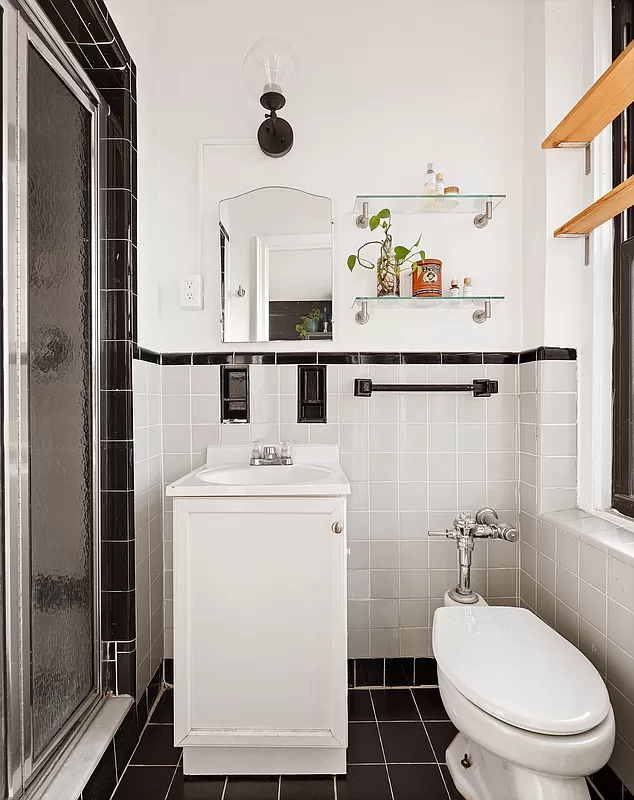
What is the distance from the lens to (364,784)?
4.95 ft

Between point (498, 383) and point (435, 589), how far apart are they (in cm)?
78

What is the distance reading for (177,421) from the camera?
203cm

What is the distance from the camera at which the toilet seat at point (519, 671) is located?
109 cm

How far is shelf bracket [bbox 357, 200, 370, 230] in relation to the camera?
77.2 inches

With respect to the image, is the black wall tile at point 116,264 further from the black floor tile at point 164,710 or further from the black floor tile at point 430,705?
the black floor tile at point 430,705

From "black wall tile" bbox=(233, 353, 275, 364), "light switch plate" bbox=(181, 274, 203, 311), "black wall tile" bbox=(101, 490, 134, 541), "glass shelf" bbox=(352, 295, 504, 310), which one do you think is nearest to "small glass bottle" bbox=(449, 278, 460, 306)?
"glass shelf" bbox=(352, 295, 504, 310)

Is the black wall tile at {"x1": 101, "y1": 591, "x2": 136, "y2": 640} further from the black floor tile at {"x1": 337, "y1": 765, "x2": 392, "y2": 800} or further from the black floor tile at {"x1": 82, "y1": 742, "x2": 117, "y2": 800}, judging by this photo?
the black floor tile at {"x1": 337, "y1": 765, "x2": 392, "y2": 800}

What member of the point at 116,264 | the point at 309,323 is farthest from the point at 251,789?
the point at 116,264

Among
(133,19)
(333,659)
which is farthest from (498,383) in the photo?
(133,19)

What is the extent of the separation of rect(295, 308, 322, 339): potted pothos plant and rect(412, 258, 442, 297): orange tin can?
14.0 inches

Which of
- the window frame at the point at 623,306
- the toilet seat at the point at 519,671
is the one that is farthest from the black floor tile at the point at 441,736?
the window frame at the point at 623,306

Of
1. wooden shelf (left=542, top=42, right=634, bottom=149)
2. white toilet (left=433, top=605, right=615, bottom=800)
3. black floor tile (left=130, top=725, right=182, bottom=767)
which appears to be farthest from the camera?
black floor tile (left=130, top=725, right=182, bottom=767)

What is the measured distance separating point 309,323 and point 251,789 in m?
1.42

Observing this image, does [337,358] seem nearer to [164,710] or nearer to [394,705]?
[394,705]
